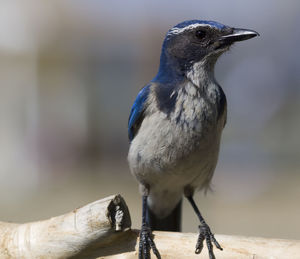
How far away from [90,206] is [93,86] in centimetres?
1881

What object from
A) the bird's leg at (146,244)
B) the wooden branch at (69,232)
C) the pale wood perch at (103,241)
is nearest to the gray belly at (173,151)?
the bird's leg at (146,244)

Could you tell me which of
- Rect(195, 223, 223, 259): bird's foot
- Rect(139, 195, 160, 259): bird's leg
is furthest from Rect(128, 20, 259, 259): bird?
Rect(195, 223, 223, 259): bird's foot

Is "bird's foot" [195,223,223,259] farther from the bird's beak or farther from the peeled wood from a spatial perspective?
the bird's beak

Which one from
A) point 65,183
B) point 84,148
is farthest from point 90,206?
point 84,148

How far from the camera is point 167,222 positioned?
5594 mm

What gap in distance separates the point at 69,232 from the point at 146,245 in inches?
25.3

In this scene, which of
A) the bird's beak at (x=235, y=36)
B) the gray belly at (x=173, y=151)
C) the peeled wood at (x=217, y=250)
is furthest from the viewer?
the bird's beak at (x=235, y=36)

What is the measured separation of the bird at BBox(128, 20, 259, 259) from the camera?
450 cm

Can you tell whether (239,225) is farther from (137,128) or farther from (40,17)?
(40,17)

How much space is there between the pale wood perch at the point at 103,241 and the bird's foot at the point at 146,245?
46mm

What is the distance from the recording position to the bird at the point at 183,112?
14.8 ft

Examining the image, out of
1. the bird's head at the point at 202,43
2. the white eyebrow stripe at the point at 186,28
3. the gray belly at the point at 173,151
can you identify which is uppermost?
the white eyebrow stripe at the point at 186,28

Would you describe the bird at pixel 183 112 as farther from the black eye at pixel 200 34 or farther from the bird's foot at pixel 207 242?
the bird's foot at pixel 207 242

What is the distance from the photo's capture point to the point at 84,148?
70.8 feet
